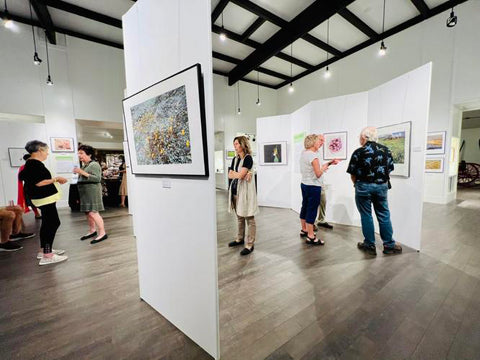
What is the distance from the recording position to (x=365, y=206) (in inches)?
113

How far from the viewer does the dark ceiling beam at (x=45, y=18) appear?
4.94 meters

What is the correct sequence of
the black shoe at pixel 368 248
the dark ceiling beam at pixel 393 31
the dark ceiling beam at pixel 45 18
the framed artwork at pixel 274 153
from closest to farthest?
the black shoe at pixel 368 248
the dark ceiling beam at pixel 45 18
the dark ceiling beam at pixel 393 31
the framed artwork at pixel 274 153

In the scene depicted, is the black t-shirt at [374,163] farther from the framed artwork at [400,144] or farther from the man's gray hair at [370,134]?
the framed artwork at [400,144]

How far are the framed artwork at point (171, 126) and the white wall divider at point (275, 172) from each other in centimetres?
451

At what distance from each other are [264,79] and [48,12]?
812 cm

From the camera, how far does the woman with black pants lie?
8.13 ft

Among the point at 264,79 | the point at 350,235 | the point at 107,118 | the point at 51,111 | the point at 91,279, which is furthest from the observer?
the point at 264,79

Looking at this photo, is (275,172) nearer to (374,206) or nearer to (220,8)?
(374,206)

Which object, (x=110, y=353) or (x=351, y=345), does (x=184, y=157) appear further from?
(x=351, y=345)

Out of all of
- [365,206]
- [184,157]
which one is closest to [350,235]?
[365,206]

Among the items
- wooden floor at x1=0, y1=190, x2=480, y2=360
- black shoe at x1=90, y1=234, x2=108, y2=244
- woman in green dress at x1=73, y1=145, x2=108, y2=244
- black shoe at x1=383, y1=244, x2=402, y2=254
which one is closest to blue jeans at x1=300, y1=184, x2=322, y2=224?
wooden floor at x1=0, y1=190, x2=480, y2=360

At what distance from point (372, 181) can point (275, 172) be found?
3.29 meters

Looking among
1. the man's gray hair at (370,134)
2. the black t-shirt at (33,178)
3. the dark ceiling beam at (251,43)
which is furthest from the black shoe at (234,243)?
the dark ceiling beam at (251,43)

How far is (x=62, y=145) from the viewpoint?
251 inches
